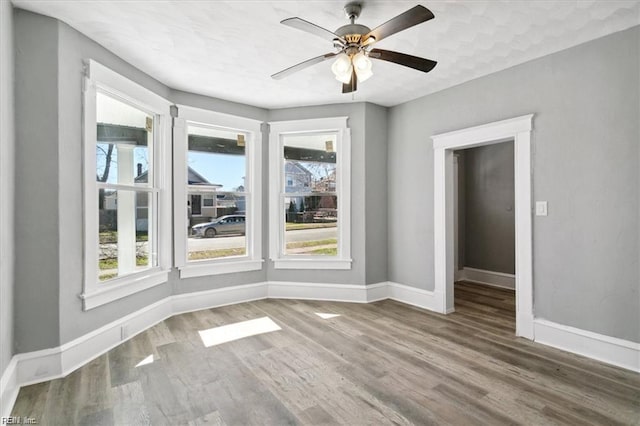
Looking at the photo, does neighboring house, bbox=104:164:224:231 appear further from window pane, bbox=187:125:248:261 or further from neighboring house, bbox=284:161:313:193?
neighboring house, bbox=284:161:313:193

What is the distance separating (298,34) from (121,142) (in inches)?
81.2

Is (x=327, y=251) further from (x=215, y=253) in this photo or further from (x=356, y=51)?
(x=356, y=51)

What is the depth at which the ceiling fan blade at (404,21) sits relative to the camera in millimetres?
1883

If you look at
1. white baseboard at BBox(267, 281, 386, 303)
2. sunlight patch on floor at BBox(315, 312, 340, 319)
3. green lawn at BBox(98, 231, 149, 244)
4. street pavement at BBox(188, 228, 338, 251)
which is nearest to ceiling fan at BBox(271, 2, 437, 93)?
green lawn at BBox(98, 231, 149, 244)

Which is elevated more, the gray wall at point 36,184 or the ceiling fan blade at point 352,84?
the ceiling fan blade at point 352,84

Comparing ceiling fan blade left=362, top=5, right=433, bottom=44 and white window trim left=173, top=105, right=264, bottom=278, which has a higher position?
ceiling fan blade left=362, top=5, right=433, bottom=44

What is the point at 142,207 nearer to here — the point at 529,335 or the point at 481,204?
the point at 529,335

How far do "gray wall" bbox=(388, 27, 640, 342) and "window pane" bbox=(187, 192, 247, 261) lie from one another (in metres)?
3.23

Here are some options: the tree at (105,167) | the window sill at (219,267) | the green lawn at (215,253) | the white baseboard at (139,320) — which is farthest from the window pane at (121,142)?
the white baseboard at (139,320)

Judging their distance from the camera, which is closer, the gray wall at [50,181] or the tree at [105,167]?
the gray wall at [50,181]

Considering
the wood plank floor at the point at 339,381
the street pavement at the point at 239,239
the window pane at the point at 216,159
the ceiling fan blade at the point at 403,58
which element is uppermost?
the ceiling fan blade at the point at 403,58

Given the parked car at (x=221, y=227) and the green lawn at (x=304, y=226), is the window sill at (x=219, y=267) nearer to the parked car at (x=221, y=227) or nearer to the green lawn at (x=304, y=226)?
the parked car at (x=221, y=227)

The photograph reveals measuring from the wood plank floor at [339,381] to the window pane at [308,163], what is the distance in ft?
6.51

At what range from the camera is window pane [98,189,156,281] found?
10.1 feet
